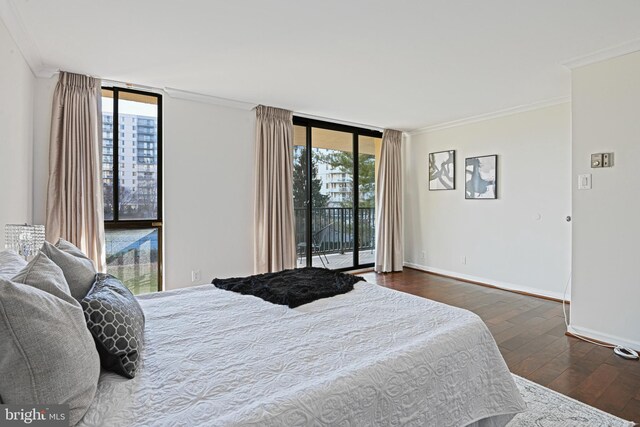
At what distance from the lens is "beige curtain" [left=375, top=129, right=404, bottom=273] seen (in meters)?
5.71

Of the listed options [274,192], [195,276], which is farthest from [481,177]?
[195,276]

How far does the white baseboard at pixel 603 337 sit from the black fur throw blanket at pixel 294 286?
2142 millimetres

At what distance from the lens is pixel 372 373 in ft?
3.99

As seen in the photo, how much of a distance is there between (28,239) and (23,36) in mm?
1589

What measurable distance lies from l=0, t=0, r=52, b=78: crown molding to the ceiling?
1 centimetres

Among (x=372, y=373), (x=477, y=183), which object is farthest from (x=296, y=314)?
(x=477, y=183)

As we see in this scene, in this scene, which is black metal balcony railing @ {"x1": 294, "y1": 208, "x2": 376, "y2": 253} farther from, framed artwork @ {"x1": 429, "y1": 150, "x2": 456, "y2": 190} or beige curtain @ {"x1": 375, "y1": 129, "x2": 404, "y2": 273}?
framed artwork @ {"x1": 429, "y1": 150, "x2": 456, "y2": 190}

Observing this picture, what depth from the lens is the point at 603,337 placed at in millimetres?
2887

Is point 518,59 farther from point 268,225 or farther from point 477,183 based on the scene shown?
point 268,225

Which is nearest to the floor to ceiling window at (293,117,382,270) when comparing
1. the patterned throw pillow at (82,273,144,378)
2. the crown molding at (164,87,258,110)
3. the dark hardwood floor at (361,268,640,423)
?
the crown molding at (164,87,258,110)

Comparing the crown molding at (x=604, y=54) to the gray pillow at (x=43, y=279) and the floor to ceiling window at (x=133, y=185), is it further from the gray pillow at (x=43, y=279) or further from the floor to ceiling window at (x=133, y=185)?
the floor to ceiling window at (x=133, y=185)

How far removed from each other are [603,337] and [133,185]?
481cm

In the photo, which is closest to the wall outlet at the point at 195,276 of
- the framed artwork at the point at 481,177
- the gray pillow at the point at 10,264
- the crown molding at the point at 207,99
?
the crown molding at the point at 207,99

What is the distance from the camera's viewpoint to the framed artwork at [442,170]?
211 inches
